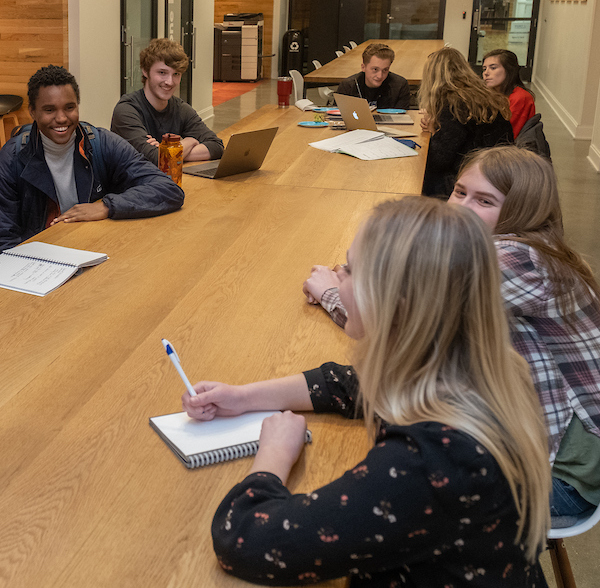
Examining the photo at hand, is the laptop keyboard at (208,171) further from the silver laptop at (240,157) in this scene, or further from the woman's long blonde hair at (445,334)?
the woman's long blonde hair at (445,334)

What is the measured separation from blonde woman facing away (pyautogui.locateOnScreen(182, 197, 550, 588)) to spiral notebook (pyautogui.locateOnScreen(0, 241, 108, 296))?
107 centimetres

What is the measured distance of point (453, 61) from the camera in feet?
12.9

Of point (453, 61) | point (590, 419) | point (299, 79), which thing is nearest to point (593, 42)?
point (299, 79)

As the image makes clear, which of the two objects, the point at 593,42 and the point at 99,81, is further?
the point at 593,42

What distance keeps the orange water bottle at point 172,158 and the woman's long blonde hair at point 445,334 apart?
1944 millimetres

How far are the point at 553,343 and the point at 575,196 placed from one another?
467cm

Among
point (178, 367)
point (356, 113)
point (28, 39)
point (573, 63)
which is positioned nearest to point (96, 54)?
point (28, 39)

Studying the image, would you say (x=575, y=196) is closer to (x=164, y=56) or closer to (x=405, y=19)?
(x=164, y=56)

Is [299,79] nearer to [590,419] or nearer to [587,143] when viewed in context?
[587,143]

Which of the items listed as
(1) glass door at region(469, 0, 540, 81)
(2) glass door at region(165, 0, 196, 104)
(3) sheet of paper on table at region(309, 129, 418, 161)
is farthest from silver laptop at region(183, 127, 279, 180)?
(1) glass door at region(469, 0, 540, 81)

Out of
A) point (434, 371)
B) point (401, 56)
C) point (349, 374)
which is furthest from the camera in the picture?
point (401, 56)

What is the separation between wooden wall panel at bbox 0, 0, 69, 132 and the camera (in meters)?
4.79

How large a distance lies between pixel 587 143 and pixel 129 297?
293 inches

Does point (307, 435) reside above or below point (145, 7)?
below
